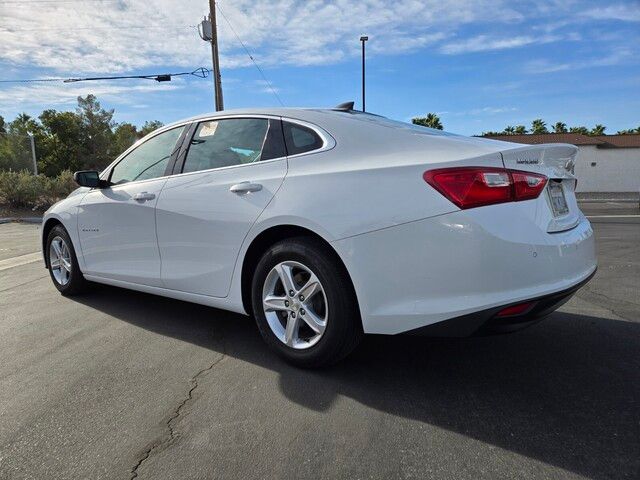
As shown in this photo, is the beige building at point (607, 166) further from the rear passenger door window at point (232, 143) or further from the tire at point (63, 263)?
the rear passenger door window at point (232, 143)

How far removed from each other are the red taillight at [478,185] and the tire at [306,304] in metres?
0.74

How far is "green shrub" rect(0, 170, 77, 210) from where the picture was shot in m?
18.0

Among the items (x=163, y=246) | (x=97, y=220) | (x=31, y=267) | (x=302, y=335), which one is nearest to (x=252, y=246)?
(x=302, y=335)

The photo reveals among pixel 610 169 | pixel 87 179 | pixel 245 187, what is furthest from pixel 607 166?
pixel 245 187

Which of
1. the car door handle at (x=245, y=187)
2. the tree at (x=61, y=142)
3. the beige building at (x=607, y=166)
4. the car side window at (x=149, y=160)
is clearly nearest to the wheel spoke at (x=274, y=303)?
the car door handle at (x=245, y=187)

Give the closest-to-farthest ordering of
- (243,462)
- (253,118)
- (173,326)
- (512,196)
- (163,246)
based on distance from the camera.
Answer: (243,462)
(512,196)
(253,118)
(163,246)
(173,326)

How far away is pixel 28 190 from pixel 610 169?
120ft

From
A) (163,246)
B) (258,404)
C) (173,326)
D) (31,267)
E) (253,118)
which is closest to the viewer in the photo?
(258,404)

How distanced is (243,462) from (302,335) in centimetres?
105

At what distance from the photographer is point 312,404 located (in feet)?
8.77

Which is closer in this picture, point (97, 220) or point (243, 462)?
point (243, 462)

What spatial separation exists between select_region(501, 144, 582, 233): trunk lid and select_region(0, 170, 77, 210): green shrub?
19.6 metres

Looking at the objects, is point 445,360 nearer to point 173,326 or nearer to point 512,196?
point 512,196

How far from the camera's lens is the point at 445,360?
3.24 m
